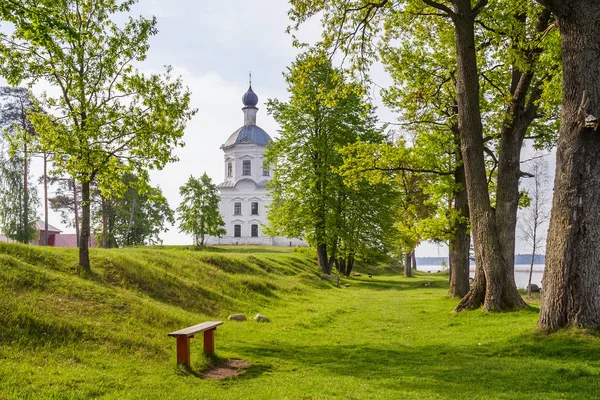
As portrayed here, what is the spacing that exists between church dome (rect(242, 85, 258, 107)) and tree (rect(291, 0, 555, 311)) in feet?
197

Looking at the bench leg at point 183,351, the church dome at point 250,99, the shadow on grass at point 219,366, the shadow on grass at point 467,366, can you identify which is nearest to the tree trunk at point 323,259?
the shadow on grass at point 467,366

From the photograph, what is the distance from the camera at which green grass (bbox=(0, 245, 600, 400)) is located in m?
7.42

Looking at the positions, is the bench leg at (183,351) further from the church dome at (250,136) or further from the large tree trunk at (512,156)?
the church dome at (250,136)

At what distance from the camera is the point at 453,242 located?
71.7 ft

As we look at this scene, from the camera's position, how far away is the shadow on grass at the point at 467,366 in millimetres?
7258

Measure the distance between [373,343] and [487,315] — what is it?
4033 mm

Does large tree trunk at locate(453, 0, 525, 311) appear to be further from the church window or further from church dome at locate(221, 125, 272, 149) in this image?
the church window

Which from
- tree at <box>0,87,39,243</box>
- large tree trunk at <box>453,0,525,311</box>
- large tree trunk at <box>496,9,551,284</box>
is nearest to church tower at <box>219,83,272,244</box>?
tree at <box>0,87,39,243</box>

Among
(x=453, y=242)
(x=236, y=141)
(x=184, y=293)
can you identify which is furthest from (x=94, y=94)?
(x=236, y=141)

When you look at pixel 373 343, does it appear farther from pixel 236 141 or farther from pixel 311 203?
pixel 236 141

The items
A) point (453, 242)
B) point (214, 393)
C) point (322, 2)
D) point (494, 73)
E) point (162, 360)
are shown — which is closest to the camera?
point (214, 393)

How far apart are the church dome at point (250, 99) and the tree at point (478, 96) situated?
59971 millimetres

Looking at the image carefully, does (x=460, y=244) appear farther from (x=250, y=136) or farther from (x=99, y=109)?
(x=250, y=136)

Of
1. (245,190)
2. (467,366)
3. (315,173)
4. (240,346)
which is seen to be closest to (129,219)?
(245,190)
